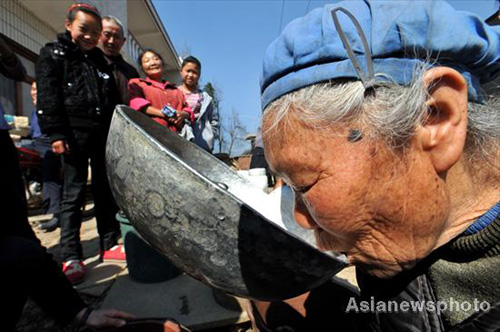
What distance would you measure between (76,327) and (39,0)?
7.61 m

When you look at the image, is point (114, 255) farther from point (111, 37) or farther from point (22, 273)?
point (111, 37)

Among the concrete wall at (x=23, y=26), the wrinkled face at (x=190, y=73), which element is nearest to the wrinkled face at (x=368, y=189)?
the wrinkled face at (x=190, y=73)

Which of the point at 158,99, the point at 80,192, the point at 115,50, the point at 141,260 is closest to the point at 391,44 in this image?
the point at 141,260

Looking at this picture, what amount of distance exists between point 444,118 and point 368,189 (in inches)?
8.3

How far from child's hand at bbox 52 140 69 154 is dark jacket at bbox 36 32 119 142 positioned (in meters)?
0.04

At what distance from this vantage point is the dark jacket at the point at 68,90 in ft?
6.90

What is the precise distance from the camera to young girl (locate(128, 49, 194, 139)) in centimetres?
274

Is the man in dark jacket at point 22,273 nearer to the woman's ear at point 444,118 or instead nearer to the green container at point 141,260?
the green container at point 141,260

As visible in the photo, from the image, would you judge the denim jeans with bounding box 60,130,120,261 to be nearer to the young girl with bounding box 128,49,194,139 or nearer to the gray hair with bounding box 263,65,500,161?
the young girl with bounding box 128,49,194,139

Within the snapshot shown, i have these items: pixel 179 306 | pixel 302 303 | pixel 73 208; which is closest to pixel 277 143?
pixel 302 303

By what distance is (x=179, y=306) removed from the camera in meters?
1.60

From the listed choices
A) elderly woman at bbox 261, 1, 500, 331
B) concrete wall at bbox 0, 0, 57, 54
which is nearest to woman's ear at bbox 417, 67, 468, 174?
elderly woman at bbox 261, 1, 500, 331

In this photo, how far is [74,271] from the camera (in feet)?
6.63

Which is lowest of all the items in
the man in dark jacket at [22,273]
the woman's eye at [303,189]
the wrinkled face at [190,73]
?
the man in dark jacket at [22,273]
